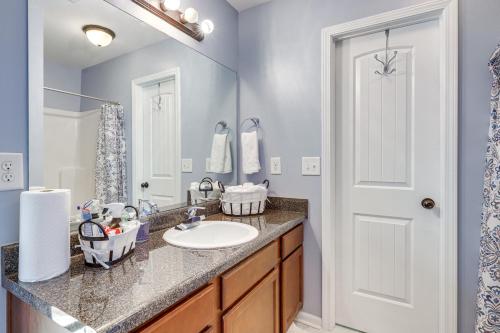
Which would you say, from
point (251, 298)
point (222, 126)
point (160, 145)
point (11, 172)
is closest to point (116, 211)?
point (11, 172)

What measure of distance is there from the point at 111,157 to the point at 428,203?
69.7 inches

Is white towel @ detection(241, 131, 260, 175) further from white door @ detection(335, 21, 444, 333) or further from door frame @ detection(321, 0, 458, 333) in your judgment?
door frame @ detection(321, 0, 458, 333)

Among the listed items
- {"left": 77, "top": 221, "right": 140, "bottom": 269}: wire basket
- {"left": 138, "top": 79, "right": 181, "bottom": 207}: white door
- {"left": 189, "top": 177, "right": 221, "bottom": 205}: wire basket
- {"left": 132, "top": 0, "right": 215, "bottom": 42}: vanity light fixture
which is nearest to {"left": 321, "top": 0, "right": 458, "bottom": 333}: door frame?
{"left": 132, "top": 0, "right": 215, "bottom": 42}: vanity light fixture

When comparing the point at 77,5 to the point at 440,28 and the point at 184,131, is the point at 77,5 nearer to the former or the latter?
the point at 184,131

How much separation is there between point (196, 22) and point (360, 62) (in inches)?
43.2

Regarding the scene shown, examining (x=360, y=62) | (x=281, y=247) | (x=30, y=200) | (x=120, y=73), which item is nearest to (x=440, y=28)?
(x=360, y=62)

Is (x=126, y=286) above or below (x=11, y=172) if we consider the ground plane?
below

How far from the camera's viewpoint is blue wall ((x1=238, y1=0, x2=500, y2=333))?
1365 millimetres

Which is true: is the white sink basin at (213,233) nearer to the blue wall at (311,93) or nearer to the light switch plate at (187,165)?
the light switch plate at (187,165)

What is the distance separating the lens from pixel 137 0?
1293mm

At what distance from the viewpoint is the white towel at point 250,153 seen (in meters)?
1.92

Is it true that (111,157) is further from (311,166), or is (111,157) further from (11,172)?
(311,166)

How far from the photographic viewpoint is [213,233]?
4.98 ft

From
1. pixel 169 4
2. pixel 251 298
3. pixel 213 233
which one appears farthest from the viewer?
pixel 213 233
